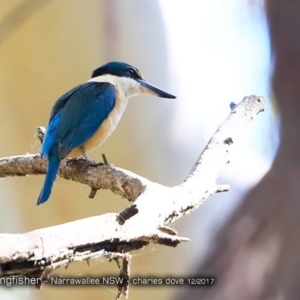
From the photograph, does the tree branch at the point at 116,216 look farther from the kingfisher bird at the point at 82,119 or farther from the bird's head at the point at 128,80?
the bird's head at the point at 128,80

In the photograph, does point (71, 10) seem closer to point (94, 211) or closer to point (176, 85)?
point (176, 85)

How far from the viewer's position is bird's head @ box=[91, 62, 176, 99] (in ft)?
3.63

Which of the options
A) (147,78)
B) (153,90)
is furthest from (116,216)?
(147,78)

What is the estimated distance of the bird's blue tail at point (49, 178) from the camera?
85cm

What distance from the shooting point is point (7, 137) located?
1.40m

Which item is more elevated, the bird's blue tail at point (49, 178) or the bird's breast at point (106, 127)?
the bird's breast at point (106, 127)

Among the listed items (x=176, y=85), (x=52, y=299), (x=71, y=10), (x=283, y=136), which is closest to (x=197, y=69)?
(x=176, y=85)

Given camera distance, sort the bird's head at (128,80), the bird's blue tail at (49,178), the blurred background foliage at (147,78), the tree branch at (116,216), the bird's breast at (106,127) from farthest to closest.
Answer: the blurred background foliage at (147,78) < the bird's head at (128,80) < the bird's breast at (106,127) < the bird's blue tail at (49,178) < the tree branch at (116,216)

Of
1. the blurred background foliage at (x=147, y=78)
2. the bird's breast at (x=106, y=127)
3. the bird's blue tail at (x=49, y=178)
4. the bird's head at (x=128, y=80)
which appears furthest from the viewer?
the blurred background foliage at (x=147, y=78)

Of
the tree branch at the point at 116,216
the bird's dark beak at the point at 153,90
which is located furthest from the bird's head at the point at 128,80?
the tree branch at the point at 116,216

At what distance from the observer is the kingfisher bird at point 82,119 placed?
0.91 m

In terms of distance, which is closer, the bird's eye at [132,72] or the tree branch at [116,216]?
the tree branch at [116,216]

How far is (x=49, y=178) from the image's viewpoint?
88cm

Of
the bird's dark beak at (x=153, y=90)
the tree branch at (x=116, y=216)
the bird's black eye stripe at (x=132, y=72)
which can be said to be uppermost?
the bird's black eye stripe at (x=132, y=72)
